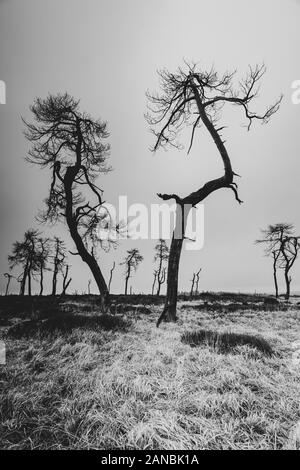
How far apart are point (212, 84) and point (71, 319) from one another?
9.59 meters

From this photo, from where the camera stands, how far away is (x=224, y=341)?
16.2ft

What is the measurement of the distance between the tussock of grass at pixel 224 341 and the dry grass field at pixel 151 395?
0.03 meters

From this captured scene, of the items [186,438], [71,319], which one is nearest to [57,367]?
[186,438]

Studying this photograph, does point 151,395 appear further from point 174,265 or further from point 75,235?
point 75,235

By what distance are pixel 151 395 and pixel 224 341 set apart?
2555 millimetres

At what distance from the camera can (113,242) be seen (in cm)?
1344

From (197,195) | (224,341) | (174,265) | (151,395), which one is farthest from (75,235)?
(151,395)

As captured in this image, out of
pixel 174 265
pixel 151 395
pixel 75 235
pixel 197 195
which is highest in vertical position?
pixel 197 195

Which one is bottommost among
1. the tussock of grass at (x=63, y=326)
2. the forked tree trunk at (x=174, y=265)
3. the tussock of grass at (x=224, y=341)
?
the tussock of grass at (x=63, y=326)

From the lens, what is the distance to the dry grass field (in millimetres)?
2172

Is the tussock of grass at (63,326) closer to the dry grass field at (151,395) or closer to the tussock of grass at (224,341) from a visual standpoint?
the dry grass field at (151,395)

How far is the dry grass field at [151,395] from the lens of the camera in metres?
2.17

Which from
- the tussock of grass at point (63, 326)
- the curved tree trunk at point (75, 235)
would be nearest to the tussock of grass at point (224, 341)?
the tussock of grass at point (63, 326)
